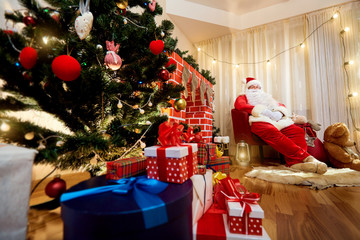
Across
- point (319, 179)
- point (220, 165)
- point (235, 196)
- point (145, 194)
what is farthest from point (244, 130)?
point (145, 194)

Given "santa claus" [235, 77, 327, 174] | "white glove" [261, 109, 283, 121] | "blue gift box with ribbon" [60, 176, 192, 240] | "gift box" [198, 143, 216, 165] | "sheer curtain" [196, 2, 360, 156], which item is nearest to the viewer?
"blue gift box with ribbon" [60, 176, 192, 240]

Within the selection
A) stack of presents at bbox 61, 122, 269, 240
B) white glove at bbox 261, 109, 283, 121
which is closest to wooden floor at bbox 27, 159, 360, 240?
stack of presents at bbox 61, 122, 269, 240

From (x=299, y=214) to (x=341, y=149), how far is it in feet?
4.81

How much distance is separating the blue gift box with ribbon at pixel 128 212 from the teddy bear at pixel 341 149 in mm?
2070

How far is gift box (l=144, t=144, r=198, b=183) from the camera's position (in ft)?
1.87

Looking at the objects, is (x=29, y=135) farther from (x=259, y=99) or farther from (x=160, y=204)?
(x=259, y=99)

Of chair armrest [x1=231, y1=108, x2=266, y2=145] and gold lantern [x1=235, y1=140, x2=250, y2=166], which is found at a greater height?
chair armrest [x1=231, y1=108, x2=266, y2=145]

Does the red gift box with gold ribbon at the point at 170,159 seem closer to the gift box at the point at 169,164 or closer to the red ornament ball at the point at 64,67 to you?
the gift box at the point at 169,164

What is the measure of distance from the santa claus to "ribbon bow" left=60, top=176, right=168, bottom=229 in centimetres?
167

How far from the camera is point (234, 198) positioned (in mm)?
703

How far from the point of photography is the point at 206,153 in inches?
40.0

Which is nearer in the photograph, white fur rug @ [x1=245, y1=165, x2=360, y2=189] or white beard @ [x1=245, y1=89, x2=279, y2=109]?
white fur rug @ [x1=245, y1=165, x2=360, y2=189]

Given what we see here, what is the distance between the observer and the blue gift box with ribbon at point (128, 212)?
1.20 ft

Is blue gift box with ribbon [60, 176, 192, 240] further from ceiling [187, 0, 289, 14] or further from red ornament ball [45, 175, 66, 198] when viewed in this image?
ceiling [187, 0, 289, 14]
